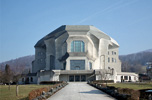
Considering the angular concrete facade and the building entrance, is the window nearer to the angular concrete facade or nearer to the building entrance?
the angular concrete facade

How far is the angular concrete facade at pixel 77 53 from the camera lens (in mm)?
67750

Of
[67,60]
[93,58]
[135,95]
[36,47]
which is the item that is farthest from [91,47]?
[135,95]

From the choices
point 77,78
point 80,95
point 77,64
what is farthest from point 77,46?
point 80,95

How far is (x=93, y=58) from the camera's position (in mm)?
74750

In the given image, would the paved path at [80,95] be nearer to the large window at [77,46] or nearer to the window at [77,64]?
the window at [77,64]

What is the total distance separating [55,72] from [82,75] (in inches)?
325

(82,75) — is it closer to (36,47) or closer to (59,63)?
(59,63)

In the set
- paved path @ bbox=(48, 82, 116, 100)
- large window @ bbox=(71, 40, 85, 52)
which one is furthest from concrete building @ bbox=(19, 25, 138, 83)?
paved path @ bbox=(48, 82, 116, 100)

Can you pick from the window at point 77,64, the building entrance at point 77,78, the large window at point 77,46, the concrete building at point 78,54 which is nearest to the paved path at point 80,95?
the concrete building at point 78,54

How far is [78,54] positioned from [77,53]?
48 cm

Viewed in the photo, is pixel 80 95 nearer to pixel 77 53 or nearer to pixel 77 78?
pixel 77 78

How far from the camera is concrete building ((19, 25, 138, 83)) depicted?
67787 millimetres

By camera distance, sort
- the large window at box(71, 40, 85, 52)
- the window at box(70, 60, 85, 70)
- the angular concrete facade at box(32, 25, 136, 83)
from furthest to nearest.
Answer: the large window at box(71, 40, 85, 52), the window at box(70, 60, 85, 70), the angular concrete facade at box(32, 25, 136, 83)

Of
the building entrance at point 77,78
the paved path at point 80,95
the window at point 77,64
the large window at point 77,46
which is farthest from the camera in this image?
the large window at point 77,46
